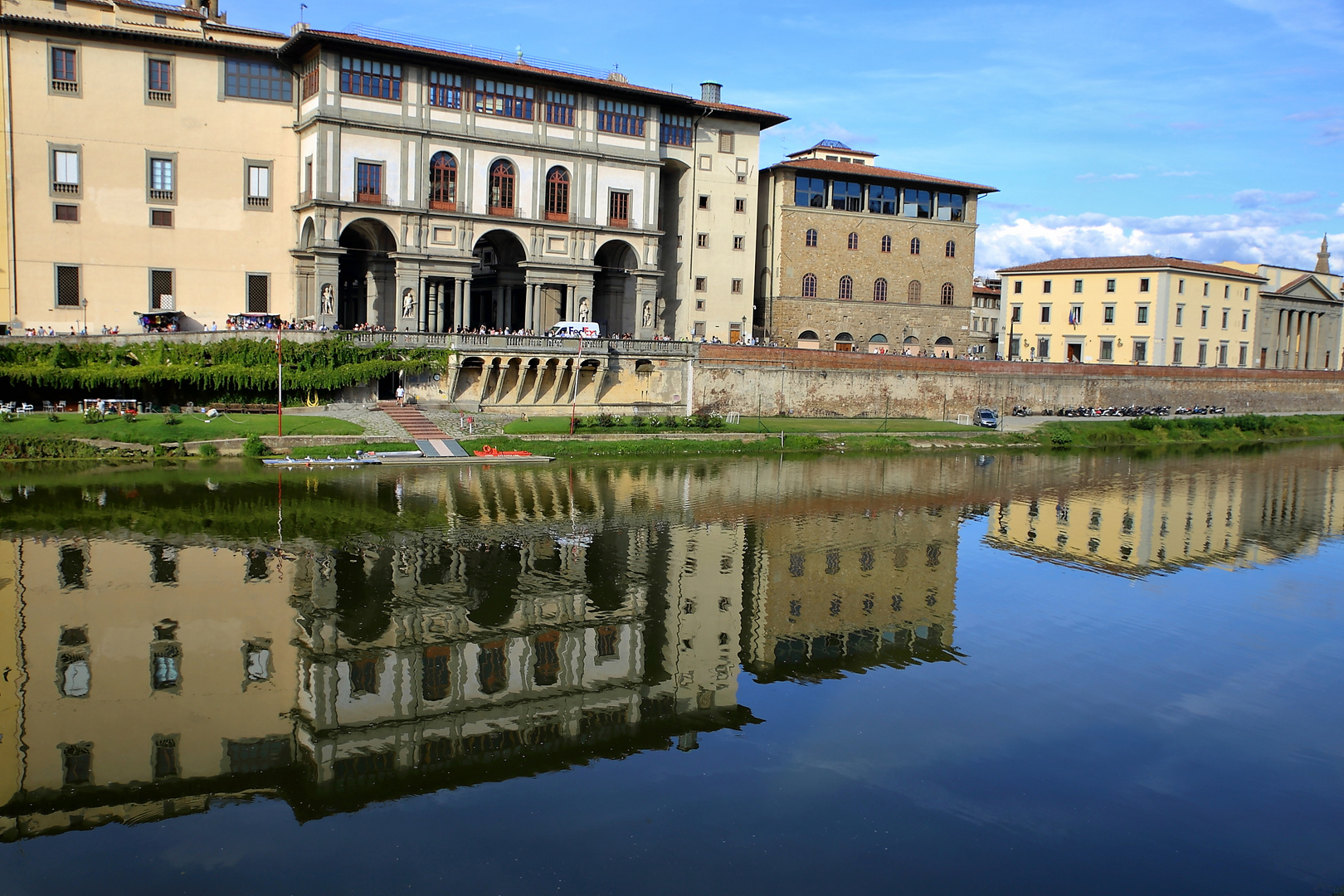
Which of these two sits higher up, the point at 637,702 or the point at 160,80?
the point at 160,80

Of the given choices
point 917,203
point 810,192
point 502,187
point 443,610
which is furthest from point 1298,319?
point 443,610

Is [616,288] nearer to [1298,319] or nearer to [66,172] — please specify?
[66,172]

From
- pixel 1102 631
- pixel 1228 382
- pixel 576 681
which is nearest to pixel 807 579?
pixel 1102 631

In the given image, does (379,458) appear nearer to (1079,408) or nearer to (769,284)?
(769,284)

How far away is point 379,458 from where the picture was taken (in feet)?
136

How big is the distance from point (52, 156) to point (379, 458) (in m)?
22.1

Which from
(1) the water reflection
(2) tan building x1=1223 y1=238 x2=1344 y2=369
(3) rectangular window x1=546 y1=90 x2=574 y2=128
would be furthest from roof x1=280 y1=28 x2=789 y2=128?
(2) tan building x1=1223 y1=238 x2=1344 y2=369

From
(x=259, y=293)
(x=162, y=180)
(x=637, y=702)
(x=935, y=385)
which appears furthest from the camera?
(x=935, y=385)

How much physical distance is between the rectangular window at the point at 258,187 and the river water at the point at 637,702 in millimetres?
20806

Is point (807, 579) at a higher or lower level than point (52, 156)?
lower

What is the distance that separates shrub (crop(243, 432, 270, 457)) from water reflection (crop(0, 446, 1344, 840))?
402cm

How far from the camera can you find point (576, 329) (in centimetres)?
5425

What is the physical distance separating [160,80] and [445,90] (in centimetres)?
1291

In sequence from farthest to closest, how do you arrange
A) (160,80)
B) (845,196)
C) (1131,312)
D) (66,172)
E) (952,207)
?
(1131,312)
(952,207)
(845,196)
(160,80)
(66,172)
